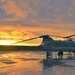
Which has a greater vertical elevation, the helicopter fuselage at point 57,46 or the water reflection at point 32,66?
the helicopter fuselage at point 57,46

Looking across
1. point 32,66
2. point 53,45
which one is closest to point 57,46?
point 53,45

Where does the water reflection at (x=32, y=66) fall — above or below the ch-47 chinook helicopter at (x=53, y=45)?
below

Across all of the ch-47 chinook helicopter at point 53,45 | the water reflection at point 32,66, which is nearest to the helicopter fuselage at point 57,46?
the ch-47 chinook helicopter at point 53,45

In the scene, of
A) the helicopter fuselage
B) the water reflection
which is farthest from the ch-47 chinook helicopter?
the water reflection

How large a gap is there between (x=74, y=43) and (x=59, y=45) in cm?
334

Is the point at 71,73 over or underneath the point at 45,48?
underneath

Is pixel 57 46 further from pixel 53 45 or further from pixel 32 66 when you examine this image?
pixel 32 66

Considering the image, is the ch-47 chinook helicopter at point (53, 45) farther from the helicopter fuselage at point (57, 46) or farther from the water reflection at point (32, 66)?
the water reflection at point (32, 66)

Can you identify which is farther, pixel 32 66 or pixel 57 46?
pixel 57 46

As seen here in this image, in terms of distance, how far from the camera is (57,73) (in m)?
24.6

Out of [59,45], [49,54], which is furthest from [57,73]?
[59,45]

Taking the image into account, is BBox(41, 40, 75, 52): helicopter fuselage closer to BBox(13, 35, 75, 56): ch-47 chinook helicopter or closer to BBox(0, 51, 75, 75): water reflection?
BBox(13, 35, 75, 56): ch-47 chinook helicopter

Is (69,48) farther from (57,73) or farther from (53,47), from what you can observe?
(57,73)

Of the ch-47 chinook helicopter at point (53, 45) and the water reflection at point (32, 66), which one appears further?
the ch-47 chinook helicopter at point (53, 45)
